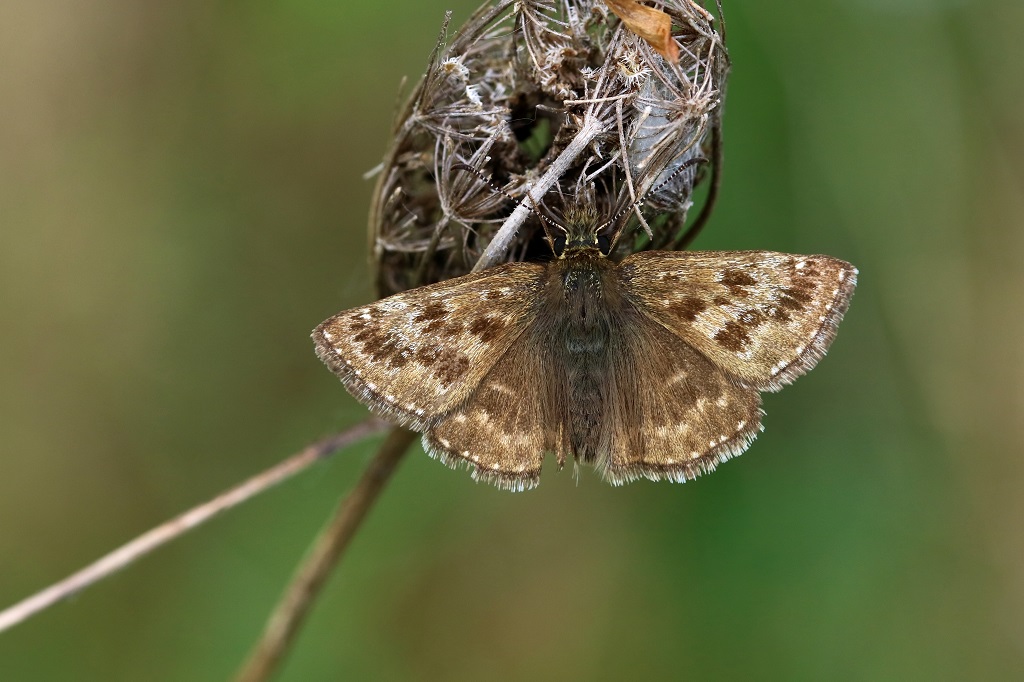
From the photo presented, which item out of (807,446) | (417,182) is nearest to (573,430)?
(417,182)

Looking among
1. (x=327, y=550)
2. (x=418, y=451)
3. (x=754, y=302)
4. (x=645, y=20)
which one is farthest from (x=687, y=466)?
(x=418, y=451)

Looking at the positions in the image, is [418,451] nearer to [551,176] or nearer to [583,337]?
[583,337]

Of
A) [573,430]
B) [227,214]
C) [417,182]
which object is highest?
[417,182]

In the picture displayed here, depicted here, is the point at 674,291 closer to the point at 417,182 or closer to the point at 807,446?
the point at 417,182

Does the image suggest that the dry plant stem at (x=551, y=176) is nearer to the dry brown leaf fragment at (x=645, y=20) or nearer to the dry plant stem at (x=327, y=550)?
the dry brown leaf fragment at (x=645, y=20)

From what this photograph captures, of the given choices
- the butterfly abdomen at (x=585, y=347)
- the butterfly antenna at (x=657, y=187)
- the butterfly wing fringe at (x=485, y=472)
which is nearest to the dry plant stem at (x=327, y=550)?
the butterfly wing fringe at (x=485, y=472)

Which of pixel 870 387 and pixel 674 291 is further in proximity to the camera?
pixel 870 387
